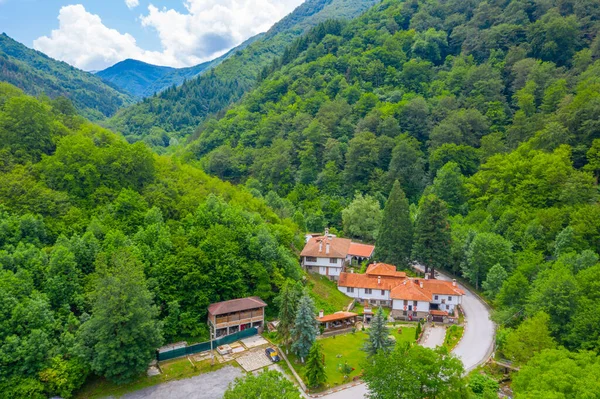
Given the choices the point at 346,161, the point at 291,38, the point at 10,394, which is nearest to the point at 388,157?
the point at 346,161

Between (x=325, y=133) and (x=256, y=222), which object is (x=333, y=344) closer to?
(x=256, y=222)

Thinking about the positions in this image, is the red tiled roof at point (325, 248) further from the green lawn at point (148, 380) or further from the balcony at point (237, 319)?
the green lawn at point (148, 380)

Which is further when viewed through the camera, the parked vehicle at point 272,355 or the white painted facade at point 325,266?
the white painted facade at point 325,266

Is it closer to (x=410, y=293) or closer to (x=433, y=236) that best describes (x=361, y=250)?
(x=433, y=236)

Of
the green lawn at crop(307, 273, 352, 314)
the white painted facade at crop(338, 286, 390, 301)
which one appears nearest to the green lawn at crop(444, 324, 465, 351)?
the white painted facade at crop(338, 286, 390, 301)

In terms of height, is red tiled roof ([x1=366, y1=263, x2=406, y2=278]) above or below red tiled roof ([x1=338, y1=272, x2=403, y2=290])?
above

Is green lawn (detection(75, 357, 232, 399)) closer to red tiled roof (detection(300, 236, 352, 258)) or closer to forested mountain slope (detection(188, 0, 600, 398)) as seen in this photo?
red tiled roof (detection(300, 236, 352, 258))

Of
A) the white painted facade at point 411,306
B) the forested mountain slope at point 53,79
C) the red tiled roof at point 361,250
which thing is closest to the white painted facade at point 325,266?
the red tiled roof at point 361,250
